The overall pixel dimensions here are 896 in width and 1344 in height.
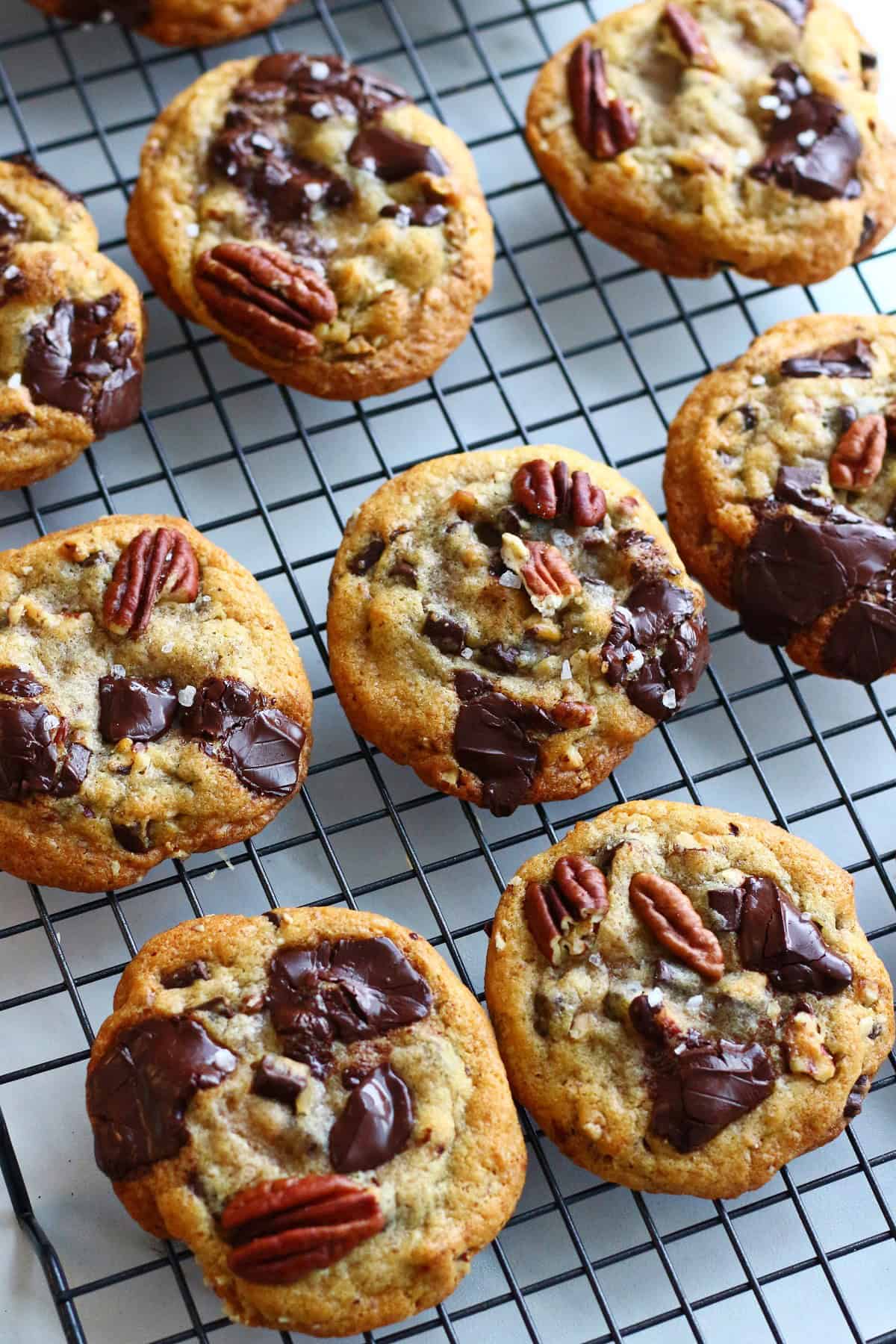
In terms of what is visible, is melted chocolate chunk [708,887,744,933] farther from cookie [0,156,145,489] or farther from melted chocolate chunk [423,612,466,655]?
cookie [0,156,145,489]

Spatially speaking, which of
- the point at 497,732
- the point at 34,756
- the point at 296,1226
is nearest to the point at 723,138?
the point at 497,732

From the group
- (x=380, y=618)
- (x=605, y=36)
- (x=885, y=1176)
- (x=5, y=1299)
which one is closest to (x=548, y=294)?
(x=605, y=36)

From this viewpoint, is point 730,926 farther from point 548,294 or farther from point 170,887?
point 548,294

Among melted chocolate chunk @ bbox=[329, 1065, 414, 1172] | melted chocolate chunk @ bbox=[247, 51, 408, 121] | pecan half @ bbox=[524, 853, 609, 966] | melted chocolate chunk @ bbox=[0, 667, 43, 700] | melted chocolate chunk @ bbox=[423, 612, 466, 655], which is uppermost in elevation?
melted chocolate chunk @ bbox=[247, 51, 408, 121]

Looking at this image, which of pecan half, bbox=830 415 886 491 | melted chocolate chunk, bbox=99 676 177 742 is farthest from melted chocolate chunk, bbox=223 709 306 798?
pecan half, bbox=830 415 886 491

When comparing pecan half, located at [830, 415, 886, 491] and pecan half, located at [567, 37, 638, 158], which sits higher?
pecan half, located at [567, 37, 638, 158]

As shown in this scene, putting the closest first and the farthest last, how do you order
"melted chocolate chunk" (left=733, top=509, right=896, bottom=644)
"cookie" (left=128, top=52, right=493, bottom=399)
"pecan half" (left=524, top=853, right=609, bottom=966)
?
"pecan half" (left=524, top=853, right=609, bottom=966), "melted chocolate chunk" (left=733, top=509, right=896, bottom=644), "cookie" (left=128, top=52, right=493, bottom=399)
